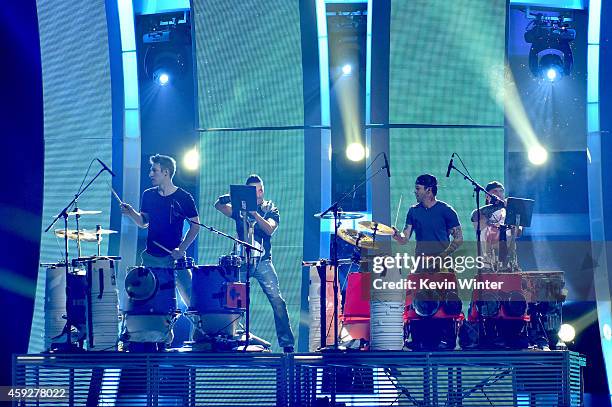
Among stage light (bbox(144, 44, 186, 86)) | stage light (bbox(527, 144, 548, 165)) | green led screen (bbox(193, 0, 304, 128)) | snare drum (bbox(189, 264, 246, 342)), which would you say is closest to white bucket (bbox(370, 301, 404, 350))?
snare drum (bbox(189, 264, 246, 342))

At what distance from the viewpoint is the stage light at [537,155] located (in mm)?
11062

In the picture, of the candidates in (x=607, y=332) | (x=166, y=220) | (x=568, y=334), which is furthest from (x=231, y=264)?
(x=607, y=332)

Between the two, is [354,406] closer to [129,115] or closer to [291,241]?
[291,241]

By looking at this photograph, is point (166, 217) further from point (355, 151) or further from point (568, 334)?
point (568, 334)

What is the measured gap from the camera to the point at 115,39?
11.0 metres

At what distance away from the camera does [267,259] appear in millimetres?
9625

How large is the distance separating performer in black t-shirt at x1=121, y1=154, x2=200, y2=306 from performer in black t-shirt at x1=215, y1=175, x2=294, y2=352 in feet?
2.58

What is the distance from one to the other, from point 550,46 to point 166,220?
17.4 ft

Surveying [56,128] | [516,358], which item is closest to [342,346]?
[516,358]

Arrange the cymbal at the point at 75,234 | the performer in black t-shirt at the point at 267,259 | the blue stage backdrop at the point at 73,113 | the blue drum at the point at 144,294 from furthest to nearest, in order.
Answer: the blue stage backdrop at the point at 73,113 → the performer in black t-shirt at the point at 267,259 → the cymbal at the point at 75,234 → the blue drum at the point at 144,294

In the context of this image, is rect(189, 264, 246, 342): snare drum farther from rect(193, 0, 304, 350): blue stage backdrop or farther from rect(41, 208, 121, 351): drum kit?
rect(193, 0, 304, 350): blue stage backdrop

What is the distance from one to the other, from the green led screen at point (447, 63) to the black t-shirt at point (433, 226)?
5.79 ft

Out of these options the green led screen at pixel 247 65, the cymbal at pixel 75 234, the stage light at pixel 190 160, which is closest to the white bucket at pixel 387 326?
the cymbal at pixel 75 234

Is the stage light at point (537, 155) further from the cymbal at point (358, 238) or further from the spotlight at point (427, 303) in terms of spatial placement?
the spotlight at point (427, 303)
